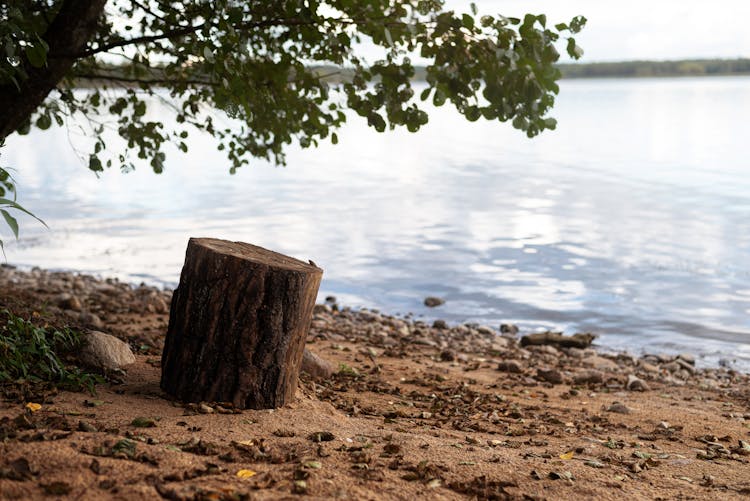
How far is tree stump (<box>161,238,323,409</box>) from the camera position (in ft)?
15.3

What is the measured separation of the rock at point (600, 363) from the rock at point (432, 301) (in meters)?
3.07

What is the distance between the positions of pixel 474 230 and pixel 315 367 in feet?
37.4

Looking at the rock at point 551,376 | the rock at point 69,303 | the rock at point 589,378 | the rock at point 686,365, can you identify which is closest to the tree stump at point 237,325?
the rock at point 551,376

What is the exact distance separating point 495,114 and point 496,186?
19516 millimetres

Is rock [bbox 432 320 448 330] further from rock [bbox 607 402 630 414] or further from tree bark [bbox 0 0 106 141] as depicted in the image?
tree bark [bbox 0 0 106 141]

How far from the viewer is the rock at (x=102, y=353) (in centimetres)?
523

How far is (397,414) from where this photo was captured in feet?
Answer: 18.2

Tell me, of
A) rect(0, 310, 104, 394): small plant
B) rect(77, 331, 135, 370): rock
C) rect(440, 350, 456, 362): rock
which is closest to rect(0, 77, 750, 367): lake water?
rect(440, 350, 456, 362): rock

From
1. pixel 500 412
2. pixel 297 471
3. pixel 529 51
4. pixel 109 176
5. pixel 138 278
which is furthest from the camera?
pixel 109 176

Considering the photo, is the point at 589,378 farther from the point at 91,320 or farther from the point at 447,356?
the point at 91,320

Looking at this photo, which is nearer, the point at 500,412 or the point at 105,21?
the point at 500,412

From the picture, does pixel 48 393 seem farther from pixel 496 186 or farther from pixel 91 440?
pixel 496 186

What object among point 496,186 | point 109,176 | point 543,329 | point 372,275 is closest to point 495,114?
point 543,329

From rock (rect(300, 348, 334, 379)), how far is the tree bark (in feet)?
9.04
